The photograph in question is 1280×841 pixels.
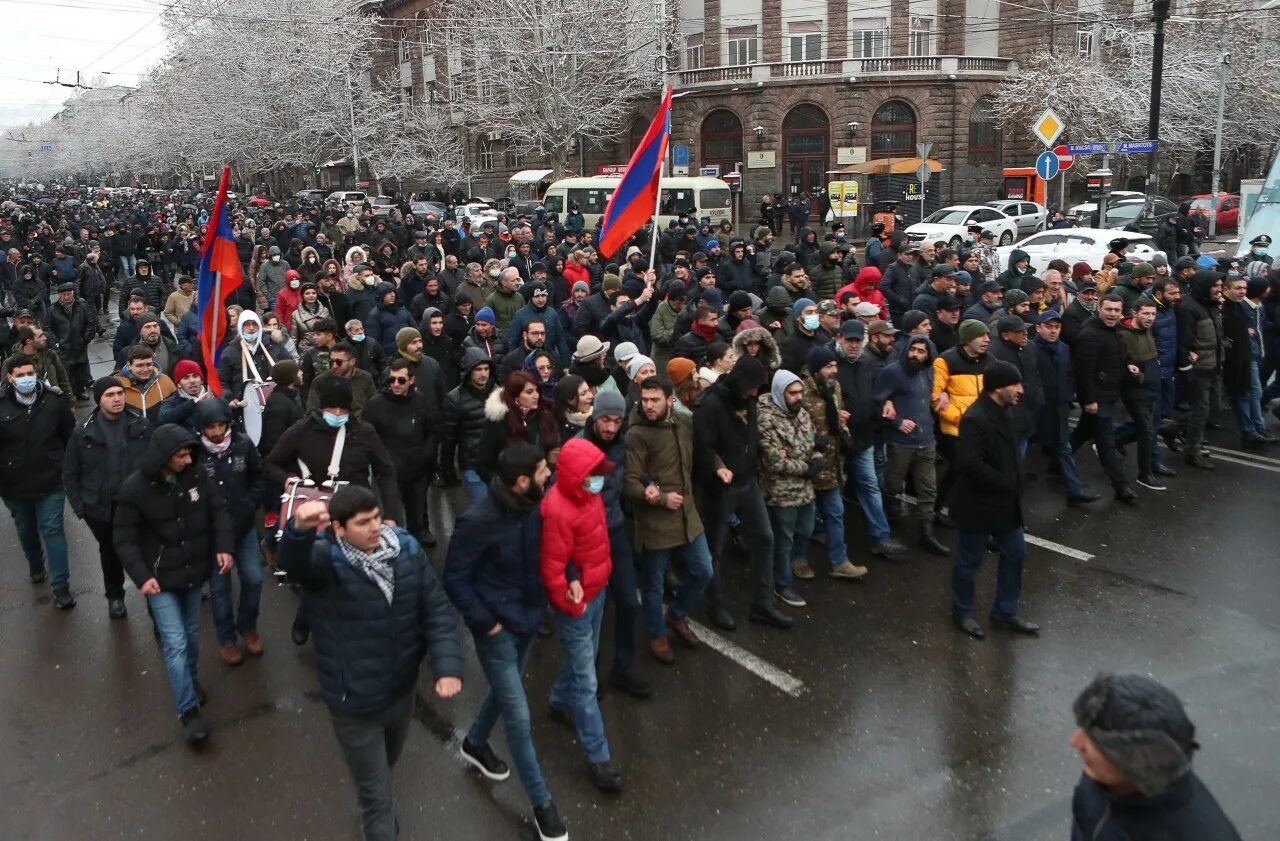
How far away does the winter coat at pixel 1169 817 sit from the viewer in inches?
99.8

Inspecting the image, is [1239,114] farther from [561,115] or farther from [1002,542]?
[1002,542]

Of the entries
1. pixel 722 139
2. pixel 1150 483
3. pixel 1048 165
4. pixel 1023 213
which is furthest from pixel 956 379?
pixel 722 139

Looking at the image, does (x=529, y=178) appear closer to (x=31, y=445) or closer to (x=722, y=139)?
(x=722, y=139)

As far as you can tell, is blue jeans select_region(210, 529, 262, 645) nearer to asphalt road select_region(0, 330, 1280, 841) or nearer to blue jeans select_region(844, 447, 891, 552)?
asphalt road select_region(0, 330, 1280, 841)

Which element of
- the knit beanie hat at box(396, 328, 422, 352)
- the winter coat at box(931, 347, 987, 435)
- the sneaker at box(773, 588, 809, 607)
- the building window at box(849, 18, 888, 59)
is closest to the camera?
the sneaker at box(773, 588, 809, 607)

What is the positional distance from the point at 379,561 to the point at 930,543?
4.87m

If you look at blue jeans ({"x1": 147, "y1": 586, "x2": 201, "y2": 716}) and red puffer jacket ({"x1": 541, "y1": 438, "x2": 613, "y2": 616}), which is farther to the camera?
blue jeans ({"x1": 147, "y1": 586, "x2": 201, "y2": 716})

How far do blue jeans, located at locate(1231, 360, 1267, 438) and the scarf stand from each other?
928cm

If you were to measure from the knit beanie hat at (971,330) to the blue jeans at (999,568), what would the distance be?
1.79m

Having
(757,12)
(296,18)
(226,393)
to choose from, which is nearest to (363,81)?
(296,18)

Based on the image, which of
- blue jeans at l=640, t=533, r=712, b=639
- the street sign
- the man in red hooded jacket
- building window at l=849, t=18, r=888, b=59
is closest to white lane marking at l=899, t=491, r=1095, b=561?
blue jeans at l=640, t=533, r=712, b=639

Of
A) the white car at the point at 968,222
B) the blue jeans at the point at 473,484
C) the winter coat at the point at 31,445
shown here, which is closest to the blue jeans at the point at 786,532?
the blue jeans at the point at 473,484

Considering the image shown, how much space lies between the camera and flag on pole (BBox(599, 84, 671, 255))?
961 centimetres

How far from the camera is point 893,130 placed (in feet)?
143
